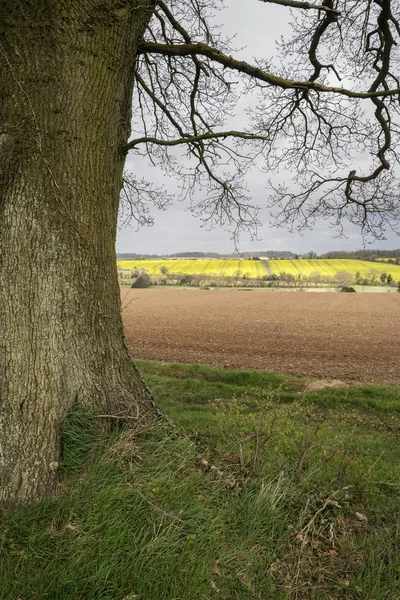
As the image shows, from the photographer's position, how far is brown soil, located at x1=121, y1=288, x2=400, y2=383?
11340 millimetres

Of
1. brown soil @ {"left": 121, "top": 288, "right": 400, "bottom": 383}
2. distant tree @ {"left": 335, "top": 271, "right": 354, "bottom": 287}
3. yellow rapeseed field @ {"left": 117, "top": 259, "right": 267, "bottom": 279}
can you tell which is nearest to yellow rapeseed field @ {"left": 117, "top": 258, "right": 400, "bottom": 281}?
yellow rapeseed field @ {"left": 117, "top": 259, "right": 267, "bottom": 279}

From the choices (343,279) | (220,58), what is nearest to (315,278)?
(343,279)

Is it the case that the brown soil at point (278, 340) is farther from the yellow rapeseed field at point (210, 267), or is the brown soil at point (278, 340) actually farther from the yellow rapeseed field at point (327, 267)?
the yellow rapeseed field at point (327, 267)

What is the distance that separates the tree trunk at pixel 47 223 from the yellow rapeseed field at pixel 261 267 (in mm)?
51855

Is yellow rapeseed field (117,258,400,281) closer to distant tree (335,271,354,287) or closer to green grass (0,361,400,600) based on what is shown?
distant tree (335,271,354,287)

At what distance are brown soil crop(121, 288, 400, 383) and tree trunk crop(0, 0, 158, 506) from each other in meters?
4.12

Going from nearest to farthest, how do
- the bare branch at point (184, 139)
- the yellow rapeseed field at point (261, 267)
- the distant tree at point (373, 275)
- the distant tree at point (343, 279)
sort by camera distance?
1. the bare branch at point (184, 139)
2. the distant tree at point (343, 279)
3. the distant tree at point (373, 275)
4. the yellow rapeseed field at point (261, 267)

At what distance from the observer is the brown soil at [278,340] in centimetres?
1134

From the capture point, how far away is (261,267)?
214 ft

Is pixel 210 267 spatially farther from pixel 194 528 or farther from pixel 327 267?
pixel 194 528

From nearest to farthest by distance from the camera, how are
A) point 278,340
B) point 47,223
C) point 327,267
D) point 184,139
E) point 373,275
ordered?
1. point 47,223
2. point 184,139
3. point 278,340
4. point 373,275
5. point 327,267

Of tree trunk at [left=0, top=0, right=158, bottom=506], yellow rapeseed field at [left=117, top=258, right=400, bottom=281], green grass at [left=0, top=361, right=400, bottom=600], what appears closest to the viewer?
green grass at [left=0, top=361, right=400, bottom=600]

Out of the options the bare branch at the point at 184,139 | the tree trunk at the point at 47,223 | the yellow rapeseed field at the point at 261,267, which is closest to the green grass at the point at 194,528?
the tree trunk at the point at 47,223

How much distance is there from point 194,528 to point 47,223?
96.5 inches
